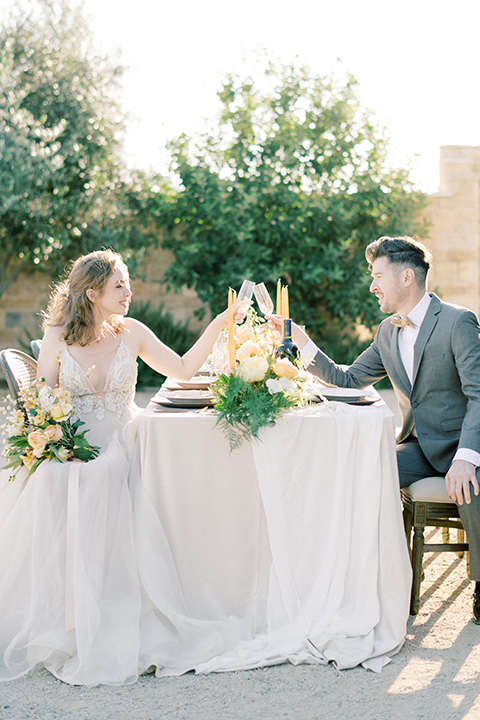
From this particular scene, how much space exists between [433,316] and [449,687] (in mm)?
1595

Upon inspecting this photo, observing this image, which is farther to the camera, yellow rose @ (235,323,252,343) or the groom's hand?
yellow rose @ (235,323,252,343)

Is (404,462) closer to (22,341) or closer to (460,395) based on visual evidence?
(460,395)

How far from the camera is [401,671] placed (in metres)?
2.91

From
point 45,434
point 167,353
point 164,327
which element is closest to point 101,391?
point 167,353

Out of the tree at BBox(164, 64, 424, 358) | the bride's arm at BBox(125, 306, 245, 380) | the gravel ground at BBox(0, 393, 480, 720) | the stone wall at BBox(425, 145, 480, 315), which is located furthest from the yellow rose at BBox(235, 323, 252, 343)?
the stone wall at BBox(425, 145, 480, 315)

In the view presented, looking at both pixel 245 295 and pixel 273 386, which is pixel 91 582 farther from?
pixel 245 295

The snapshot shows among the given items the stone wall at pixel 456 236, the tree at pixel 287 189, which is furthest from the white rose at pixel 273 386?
the stone wall at pixel 456 236

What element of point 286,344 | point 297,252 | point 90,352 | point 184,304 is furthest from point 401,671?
point 184,304

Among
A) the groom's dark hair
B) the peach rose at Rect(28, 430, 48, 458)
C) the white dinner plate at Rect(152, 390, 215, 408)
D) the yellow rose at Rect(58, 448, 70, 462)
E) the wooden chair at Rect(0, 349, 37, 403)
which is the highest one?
the groom's dark hair

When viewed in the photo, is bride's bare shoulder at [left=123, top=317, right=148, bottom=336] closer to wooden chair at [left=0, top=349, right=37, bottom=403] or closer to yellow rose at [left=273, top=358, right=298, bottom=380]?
wooden chair at [left=0, top=349, right=37, bottom=403]

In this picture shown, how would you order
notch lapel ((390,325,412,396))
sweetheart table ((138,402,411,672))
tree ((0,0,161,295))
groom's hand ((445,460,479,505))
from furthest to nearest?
tree ((0,0,161,295))
notch lapel ((390,325,412,396))
groom's hand ((445,460,479,505))
sweetheart table ((138,402,411,672))

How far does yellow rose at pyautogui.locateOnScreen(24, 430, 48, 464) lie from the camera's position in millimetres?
3123

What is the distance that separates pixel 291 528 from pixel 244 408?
1.70ft

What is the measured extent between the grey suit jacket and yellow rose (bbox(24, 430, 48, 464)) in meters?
1.69
